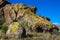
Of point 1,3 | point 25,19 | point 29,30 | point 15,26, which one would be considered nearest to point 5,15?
point 1,3

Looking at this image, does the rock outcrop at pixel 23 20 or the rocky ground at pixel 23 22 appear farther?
the rocky ground at pixel 23 22

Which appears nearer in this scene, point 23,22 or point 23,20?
point 23,22

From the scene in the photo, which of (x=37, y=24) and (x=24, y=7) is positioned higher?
(x=24, y=7)

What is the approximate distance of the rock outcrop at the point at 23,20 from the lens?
Answer: 25.3 m

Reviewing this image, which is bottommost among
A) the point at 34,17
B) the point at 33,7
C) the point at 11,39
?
the point at 11,39

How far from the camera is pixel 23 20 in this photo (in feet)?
106

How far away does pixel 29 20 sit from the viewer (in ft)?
103

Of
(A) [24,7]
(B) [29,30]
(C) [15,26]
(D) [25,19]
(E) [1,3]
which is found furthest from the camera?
(E) [1,3]

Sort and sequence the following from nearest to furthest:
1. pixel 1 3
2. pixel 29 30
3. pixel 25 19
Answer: pixel 29 30 < pixel 25 19 < pixel 1 3

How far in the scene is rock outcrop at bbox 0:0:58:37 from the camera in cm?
2532

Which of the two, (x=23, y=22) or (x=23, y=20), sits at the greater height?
(x=23, y=20)

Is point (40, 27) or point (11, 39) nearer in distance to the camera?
point (11, 39)

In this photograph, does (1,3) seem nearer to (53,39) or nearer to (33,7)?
(33,7)

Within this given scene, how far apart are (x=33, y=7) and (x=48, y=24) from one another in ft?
22.8
